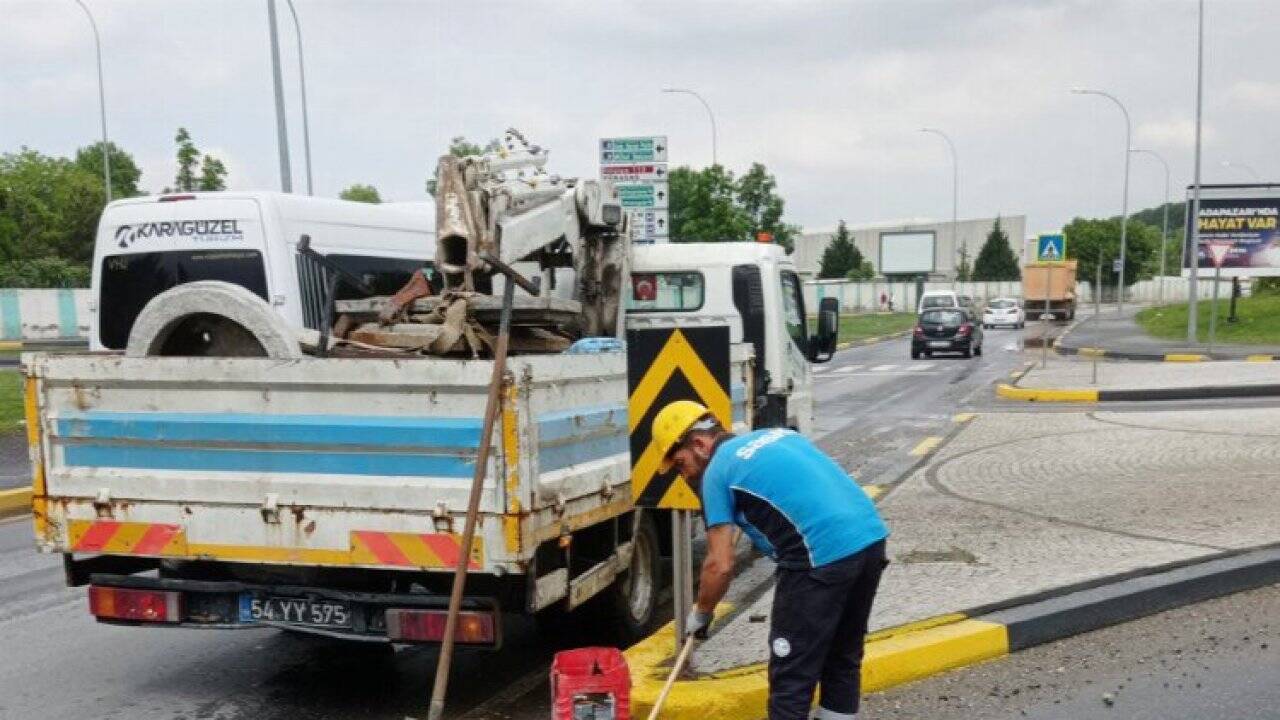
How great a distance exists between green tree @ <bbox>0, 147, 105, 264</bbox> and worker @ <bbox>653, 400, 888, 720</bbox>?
6002cm

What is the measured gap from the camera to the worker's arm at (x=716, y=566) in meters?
3.91

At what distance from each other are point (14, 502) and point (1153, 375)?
60.3ft

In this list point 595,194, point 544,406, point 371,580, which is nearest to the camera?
point 544,406

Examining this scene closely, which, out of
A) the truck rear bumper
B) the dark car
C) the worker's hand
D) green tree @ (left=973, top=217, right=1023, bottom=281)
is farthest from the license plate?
green tree @ (left=973, top=217, right=1023, bottom=281)

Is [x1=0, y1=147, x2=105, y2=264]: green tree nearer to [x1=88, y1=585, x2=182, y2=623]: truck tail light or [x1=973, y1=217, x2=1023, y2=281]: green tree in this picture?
[x1=88, y1=585, x2=182, y2=623]: truck tail light

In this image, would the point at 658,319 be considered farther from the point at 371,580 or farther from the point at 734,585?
the point at 371,580

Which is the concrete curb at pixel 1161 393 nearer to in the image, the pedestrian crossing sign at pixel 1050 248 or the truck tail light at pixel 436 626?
the pedestrian crossing sign at pixel 1050 248

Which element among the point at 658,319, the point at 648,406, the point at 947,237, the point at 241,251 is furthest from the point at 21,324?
the point at 947,237

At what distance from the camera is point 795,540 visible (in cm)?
388

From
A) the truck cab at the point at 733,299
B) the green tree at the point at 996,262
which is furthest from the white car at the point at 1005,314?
the truck cab at the point at 733,299

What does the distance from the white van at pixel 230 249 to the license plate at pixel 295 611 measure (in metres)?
5.30

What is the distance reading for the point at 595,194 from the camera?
8008 mm

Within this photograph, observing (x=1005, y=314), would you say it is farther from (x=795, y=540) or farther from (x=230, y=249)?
(x=795, y=540)

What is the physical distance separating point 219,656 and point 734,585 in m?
3.06
